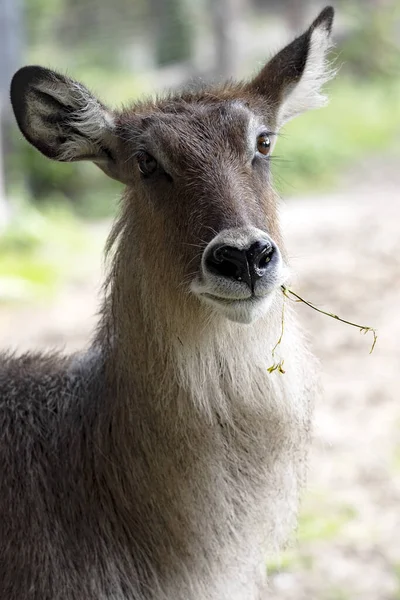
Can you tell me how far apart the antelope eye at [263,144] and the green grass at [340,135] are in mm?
10351

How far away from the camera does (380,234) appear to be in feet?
37.1

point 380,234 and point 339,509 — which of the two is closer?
point 339,509

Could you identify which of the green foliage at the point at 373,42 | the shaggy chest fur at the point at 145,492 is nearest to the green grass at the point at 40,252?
the shaggy chest fur at the point at 145,492

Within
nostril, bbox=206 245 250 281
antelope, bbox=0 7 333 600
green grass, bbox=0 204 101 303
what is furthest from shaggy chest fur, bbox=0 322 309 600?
green grass, bbox=0 204 101 303

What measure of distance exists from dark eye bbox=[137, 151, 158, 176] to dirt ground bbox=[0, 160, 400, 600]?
2.50 feet

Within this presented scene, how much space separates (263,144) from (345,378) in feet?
13.9

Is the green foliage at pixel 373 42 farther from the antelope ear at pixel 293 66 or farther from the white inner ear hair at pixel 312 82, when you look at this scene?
the antelope ear at pixel 293 66

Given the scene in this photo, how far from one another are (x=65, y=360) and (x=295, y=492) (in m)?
1.25

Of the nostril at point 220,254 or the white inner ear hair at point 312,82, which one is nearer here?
the nostril at point 220,254

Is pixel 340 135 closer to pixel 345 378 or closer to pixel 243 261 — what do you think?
pixel 345 378

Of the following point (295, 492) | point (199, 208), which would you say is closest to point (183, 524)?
point (295, 492)

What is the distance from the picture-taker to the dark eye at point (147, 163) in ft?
12.5

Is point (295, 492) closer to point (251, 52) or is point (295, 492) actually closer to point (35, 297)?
point (35, 297)

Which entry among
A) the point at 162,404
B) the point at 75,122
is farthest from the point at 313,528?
the point at 75,122
